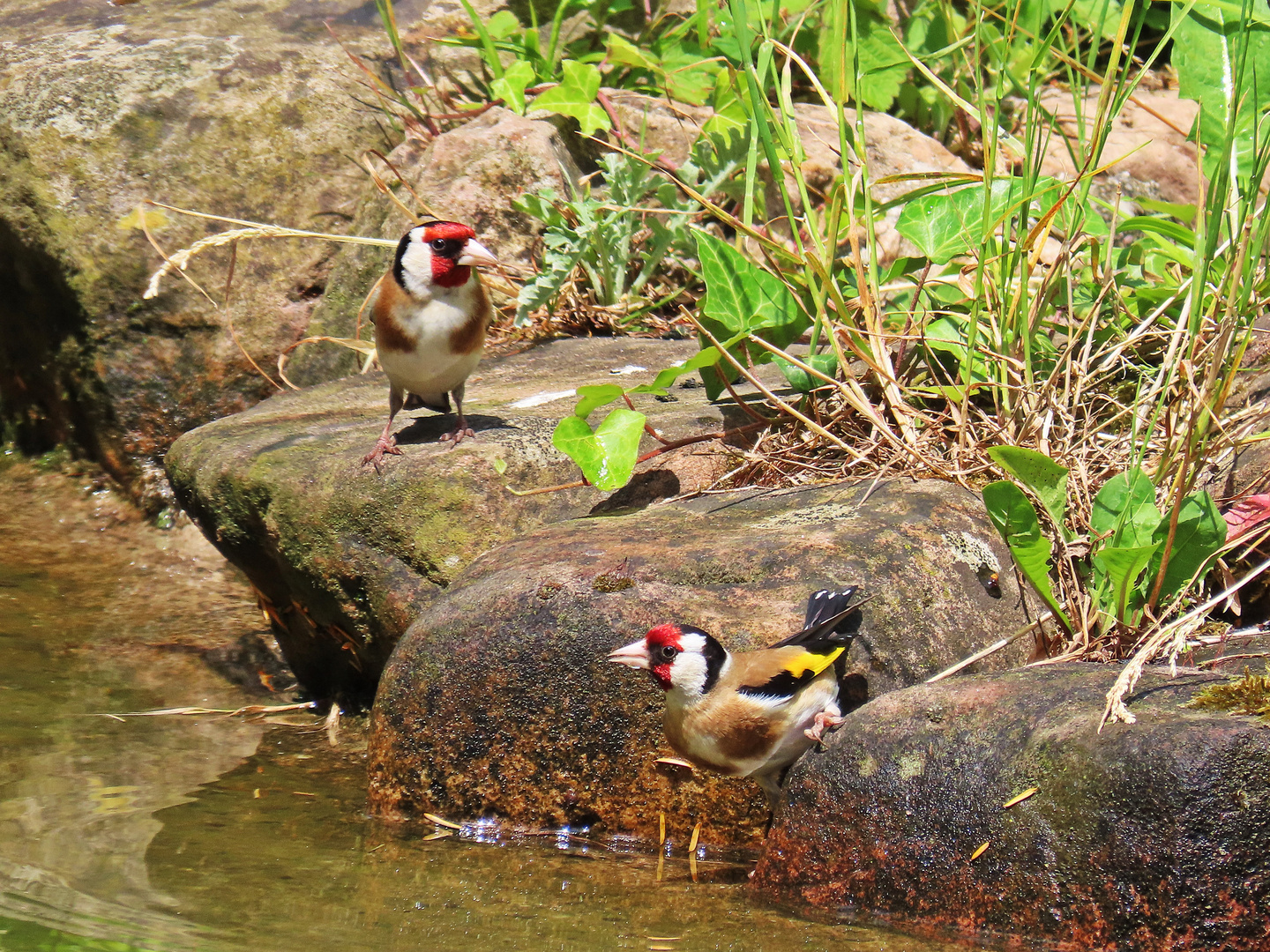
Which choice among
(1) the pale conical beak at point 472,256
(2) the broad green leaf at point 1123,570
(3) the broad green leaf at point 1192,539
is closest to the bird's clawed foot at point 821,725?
(2) the broad green leaf at point 1123,570

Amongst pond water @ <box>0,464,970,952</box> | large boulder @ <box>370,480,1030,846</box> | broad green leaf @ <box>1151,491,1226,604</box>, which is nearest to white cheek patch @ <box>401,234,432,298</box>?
large boulder @ <box>370,480,1030,846</box>

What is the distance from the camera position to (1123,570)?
9.98 ft

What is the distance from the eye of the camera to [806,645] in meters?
2.94

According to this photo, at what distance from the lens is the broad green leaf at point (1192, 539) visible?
121 inches

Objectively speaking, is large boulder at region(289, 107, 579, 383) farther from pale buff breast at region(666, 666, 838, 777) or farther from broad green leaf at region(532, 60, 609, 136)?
pale buff breast at region(666, 666, 838, 777)

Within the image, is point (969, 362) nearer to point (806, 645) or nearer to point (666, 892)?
point (806, 645)

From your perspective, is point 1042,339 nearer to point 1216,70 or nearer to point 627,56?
point 1216,70

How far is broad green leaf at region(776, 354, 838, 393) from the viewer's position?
160 inches

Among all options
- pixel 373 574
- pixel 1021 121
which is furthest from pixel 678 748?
pixel 1021 121

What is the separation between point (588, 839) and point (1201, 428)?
1.78 m

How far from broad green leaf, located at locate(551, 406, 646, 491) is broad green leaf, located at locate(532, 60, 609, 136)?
2.63m

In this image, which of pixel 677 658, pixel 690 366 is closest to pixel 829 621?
pixel 677 658

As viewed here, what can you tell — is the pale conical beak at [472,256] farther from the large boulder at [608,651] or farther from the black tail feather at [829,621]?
the black tail feather at [829,621]

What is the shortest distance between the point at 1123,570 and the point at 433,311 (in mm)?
2444
